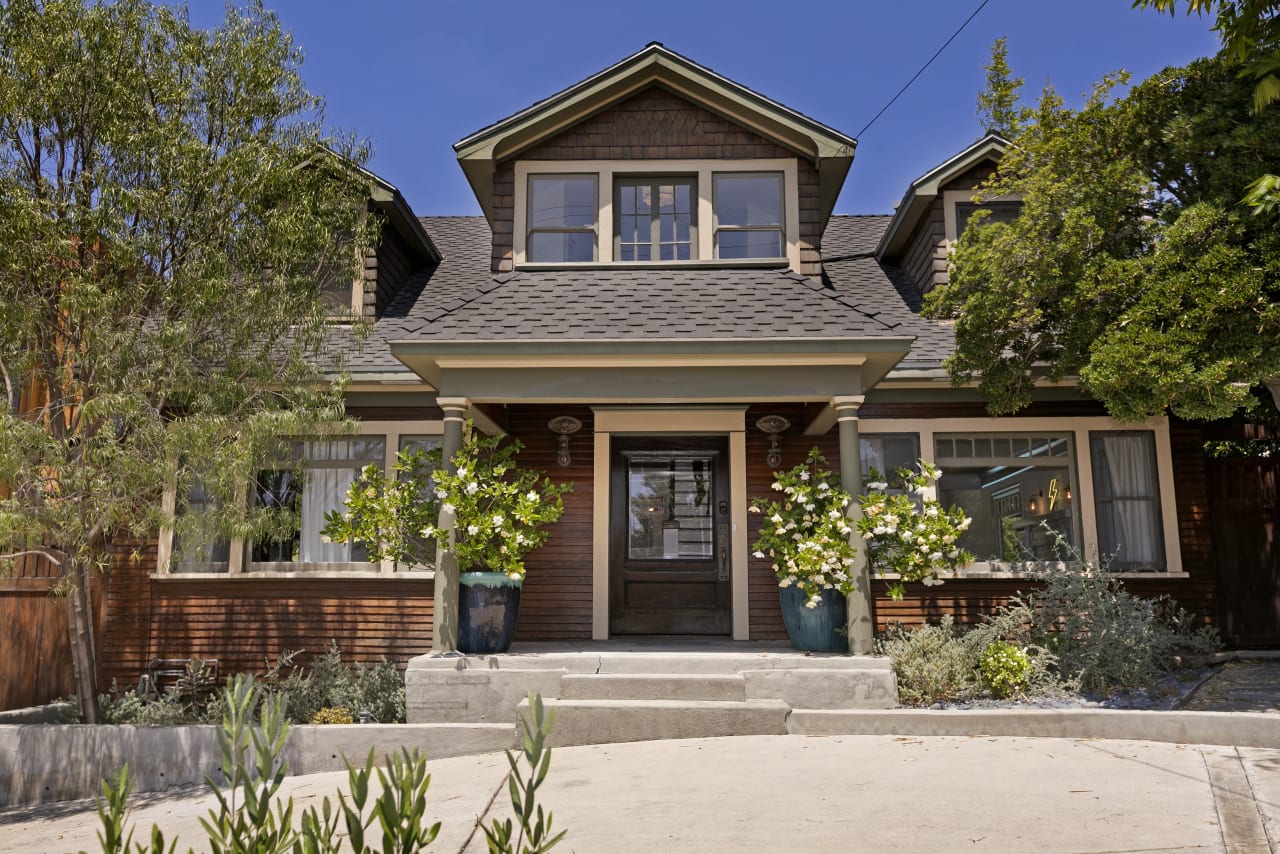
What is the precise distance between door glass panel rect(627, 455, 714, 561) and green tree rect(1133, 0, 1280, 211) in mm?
6065

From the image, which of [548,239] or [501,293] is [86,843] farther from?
[548,239]

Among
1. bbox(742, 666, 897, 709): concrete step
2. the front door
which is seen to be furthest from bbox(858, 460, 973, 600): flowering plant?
the front door

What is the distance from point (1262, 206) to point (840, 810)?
12.1 feet

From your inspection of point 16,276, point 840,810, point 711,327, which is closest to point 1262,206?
point 840,810

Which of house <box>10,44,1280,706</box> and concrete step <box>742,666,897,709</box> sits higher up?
house <box>10,44,1280,706</box>

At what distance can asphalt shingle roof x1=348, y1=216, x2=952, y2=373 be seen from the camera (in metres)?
8.15

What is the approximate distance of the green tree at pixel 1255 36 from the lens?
4.56 meters

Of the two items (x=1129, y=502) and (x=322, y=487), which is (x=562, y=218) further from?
(x=1129, y=502)

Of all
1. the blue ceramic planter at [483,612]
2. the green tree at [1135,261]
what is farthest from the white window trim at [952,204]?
the blue ceramic planter at [483,612]

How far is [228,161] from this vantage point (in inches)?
294

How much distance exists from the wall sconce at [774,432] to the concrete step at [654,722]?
3387 mm

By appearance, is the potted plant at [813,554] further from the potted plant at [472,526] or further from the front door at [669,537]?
the potted plant at [472,526]

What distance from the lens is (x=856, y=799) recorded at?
5.08m

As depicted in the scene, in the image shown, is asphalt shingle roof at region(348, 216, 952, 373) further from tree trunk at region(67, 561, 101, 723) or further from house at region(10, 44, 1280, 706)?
tree trunk at region(67, 561, 101, 723)
